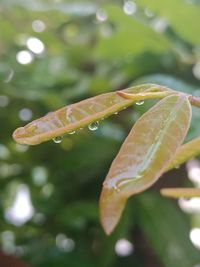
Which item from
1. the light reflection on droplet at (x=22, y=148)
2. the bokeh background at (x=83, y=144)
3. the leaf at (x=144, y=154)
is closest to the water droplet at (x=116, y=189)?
the leaf at (x=144, y=154)

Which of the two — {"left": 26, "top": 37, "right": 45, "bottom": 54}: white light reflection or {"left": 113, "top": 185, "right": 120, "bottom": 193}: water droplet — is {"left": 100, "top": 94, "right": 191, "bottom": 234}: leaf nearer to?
{"left": 113, "top": 185, "right": 120, "bottom": 193}: water droplet

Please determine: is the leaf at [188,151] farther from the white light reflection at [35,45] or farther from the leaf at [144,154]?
the white light reflection at [35,45]

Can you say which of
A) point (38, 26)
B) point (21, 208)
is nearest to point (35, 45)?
point (38, 26)

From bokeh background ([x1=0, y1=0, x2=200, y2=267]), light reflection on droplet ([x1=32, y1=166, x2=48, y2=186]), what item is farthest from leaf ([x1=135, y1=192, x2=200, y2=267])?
light reflection on droplet ([x1=32, y1=166, x2=48, y2=186])

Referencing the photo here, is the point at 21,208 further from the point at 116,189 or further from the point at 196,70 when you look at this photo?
the point at 116,189

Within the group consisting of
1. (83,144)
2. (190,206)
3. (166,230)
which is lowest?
(190,206)

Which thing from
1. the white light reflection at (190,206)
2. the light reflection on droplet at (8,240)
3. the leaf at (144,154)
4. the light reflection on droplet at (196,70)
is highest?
the leaf at (144,154)
